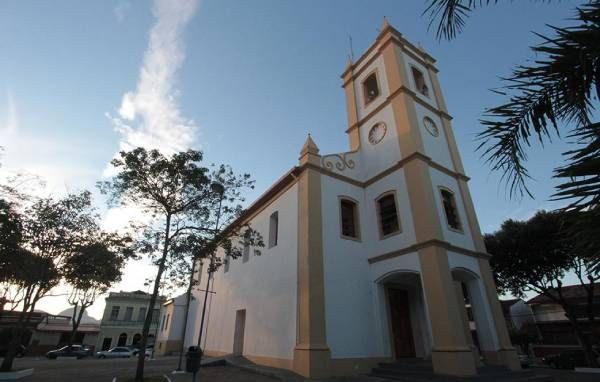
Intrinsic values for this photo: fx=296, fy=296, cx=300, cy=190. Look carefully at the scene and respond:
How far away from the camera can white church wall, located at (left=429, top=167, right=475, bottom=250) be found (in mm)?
11509

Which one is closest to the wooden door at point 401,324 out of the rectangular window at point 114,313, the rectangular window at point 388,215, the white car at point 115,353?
the rectangular window at point 388,215

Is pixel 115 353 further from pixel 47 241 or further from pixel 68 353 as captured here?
pixel 47 241

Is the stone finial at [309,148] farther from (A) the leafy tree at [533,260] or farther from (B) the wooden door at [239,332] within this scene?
(A) the leafy tree at [533,260]

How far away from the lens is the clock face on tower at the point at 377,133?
47.2ft

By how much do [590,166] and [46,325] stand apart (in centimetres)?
5327

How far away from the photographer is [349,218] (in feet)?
43.4

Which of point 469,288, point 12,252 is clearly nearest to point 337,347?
point 469,288

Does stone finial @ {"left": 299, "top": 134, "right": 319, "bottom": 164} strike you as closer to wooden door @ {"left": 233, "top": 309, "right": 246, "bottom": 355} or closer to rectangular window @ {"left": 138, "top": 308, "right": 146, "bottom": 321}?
wooden door @ {"left": 233, "top": 309, "right": 246, "bottom": 355}

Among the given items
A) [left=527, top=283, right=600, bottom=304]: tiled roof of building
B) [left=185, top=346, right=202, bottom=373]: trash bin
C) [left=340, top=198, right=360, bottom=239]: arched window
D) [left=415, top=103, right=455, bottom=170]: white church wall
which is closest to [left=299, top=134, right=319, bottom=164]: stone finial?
[left=340, top=198, right=360, bottom=239]: arched window

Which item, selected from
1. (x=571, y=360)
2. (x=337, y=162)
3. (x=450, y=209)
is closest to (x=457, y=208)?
(x=450, y=209)

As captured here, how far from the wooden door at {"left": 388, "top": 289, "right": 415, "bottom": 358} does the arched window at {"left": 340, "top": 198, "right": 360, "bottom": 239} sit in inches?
114

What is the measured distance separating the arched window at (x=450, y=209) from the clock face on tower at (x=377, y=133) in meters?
3.78

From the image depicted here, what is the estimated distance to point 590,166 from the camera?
196 cm

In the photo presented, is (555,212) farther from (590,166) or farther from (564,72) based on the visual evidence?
(564,72)
